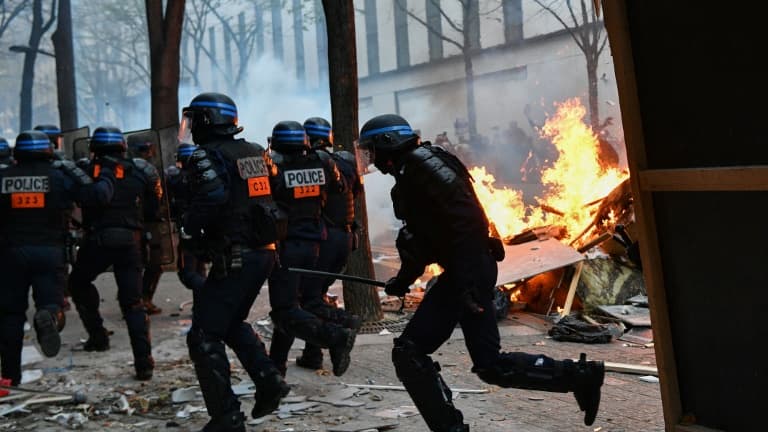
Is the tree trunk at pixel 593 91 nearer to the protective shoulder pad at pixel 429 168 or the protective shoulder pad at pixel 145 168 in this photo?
the protective shoulder pad at pixel 145 168

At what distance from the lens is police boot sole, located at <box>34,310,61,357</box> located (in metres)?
6.44

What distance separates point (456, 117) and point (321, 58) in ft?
34.0

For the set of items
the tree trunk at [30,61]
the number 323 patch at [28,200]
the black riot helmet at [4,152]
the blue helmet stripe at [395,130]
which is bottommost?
the blue helmet stripe at [395,130]

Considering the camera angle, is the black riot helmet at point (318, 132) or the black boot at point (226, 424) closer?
the black boot at point (226, 424)

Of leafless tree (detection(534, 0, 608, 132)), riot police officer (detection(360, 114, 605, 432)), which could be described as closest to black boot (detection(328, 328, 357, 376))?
riot police officer (detection(360, 114, 605, 432))

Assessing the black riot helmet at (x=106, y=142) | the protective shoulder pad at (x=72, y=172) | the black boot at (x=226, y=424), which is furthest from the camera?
the black riot helmet at (x=106, y=142)

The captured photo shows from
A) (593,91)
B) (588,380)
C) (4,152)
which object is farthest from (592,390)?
(593,91)

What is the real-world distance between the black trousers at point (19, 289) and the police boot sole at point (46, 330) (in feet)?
0.26

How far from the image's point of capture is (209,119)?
17.3ft

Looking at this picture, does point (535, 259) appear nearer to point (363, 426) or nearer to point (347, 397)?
point (347, 397)

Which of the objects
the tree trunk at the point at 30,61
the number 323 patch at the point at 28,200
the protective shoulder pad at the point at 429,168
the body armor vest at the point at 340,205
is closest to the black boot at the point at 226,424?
the protective shoulder pad at the point at 429,168

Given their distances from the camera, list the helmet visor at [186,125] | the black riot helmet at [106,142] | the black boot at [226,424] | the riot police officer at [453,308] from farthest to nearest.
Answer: the black riot helmet at [106,142] → the helmet visor at [186,125] → the black boot at [226,424] → the riot police officer at [453,308]

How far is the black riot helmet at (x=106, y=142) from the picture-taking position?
741 centimetres

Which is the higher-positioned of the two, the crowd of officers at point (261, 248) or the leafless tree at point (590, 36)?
the leafless tree at point (590, 36)
